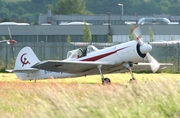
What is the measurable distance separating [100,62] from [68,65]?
1.20 m

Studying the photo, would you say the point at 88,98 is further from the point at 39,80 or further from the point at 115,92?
the point at 39,80

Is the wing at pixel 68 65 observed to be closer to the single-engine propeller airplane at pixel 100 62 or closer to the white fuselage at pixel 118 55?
the single-engine propeller airplane at pixel 100 62

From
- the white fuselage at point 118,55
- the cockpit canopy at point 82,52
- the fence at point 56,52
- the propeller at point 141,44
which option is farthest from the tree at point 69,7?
the propeller at point 141,44

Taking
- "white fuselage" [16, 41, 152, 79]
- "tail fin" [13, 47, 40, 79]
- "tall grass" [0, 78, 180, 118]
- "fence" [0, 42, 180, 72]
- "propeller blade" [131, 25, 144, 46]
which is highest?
"propeller blade" [131, 25, 144, 46]

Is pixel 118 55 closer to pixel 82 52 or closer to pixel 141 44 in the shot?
pixel 141 44

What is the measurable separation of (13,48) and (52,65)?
18572 millimetres

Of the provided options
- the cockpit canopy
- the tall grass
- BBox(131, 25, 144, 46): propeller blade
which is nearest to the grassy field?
the tall grass

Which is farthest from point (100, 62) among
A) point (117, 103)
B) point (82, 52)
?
point (117, 103)

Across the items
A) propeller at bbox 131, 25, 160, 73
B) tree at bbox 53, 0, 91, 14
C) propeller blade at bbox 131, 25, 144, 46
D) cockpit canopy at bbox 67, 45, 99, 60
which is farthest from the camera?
tree at bbox 53, 0, 91, 14

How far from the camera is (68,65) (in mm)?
23312

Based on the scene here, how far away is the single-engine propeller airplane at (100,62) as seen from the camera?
2291cm

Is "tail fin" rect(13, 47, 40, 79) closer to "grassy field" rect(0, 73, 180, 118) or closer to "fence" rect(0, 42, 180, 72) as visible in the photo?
"fence" rect(0, 42, 180, 72)

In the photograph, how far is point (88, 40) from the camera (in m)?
75.3

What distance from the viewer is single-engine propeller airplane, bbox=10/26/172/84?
22906 mm
